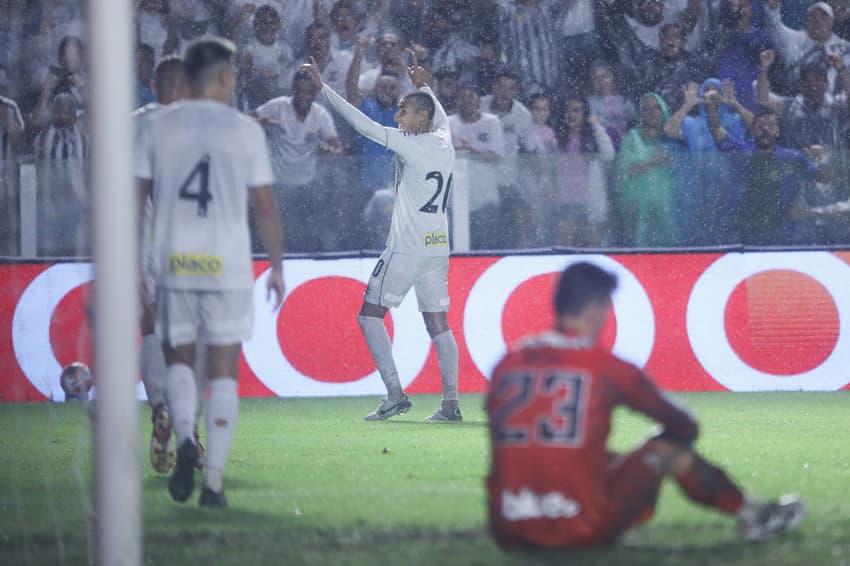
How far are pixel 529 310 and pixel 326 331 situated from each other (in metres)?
1.50

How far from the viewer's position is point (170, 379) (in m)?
5.71

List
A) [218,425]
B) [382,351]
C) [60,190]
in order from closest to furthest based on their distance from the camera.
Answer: [218,425] → [382,351] → [60,190]

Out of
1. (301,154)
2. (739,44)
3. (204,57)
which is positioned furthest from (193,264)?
(739,44)

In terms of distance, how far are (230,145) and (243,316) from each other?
633mm

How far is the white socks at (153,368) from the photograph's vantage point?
6.70 meters

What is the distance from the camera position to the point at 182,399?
566cm

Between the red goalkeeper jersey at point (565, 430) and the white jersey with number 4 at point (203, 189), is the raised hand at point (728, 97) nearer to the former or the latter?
the white jersey with number 4 at point (203, 189)

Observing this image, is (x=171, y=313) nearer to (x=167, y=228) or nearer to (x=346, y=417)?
(x=167, y=228)

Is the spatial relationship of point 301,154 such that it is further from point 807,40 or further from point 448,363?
point 807,40

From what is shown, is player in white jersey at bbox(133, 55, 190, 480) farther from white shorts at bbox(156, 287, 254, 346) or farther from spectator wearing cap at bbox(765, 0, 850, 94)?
spectator wearing cap at bbox(765, 0, 850, 94)

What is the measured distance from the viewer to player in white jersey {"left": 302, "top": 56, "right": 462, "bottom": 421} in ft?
30.1

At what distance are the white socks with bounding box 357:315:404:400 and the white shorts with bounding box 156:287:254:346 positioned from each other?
12.3 feet

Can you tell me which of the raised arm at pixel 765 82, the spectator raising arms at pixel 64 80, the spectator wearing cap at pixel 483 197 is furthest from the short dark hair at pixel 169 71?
the raised arm at pixel 765 82

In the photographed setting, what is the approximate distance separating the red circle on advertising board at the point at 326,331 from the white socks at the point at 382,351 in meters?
1.71
